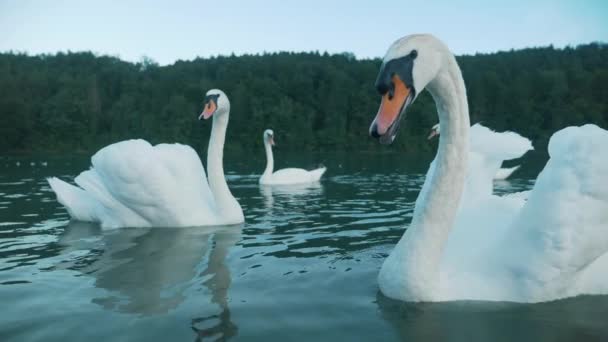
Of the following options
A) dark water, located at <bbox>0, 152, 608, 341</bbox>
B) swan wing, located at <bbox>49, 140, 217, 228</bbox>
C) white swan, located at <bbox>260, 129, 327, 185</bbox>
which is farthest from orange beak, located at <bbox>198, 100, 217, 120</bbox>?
white swan, located at <bbox>260, 129, 327, 185</bbox>

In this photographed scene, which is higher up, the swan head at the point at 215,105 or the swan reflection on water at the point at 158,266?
the swan head at the point at 215,105

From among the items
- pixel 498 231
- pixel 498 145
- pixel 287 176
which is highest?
pixel 498 145

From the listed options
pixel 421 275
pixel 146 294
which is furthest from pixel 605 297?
pixel 146 294

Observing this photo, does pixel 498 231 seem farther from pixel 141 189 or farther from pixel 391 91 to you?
pixel 141 189

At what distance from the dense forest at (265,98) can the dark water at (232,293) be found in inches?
1610

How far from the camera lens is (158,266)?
16.6 feet

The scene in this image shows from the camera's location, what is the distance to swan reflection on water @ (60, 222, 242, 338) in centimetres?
378

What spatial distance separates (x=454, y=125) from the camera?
11.7 ft

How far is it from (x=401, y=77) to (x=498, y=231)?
173 centimetres

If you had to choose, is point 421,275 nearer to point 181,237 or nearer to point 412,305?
point 412,305

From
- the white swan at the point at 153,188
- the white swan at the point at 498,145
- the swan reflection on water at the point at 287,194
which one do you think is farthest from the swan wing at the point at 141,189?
the white swan at the point at 498,145

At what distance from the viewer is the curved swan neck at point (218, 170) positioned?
7.60 m

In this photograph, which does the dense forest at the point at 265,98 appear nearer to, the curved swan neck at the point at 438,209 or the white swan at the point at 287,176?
the white swan at the point at 287,176

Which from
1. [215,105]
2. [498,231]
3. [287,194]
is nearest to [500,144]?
[498,231]
